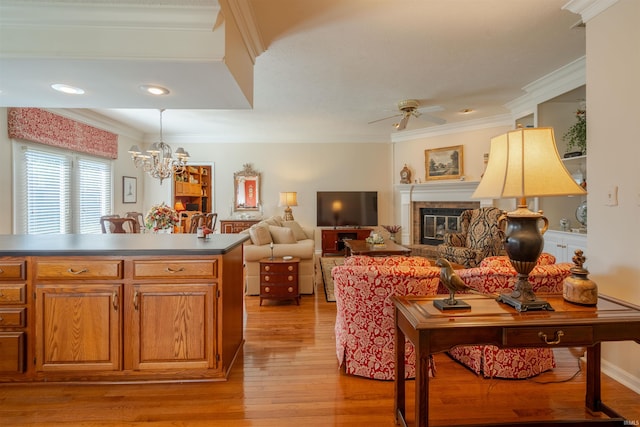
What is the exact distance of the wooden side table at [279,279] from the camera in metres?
3.83

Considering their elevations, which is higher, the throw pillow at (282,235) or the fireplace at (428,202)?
the fireplace at (428,202)

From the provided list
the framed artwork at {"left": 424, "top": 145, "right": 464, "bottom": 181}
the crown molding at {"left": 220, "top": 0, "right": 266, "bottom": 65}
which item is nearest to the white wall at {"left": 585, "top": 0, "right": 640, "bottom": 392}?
the crown molding at {"left": 220, "top": 0, "right": 266, "bottom": 65}

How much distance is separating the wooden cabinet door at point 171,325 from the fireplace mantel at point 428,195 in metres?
5.24

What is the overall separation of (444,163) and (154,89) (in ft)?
18.2

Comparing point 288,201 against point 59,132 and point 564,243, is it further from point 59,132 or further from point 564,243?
point 564,243

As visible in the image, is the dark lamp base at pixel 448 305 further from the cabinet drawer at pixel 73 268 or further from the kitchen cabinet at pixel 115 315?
the cabinet drawer at pixel 73 268

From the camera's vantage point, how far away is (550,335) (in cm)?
141

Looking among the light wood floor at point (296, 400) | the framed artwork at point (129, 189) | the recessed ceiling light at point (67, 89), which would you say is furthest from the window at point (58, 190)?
Answer: the light wood floor at point (296, 400)

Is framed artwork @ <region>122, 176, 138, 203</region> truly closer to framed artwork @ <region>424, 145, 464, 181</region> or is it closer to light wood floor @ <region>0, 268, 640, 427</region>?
light wood floor @ <region>0, 268, 640, 427</region>

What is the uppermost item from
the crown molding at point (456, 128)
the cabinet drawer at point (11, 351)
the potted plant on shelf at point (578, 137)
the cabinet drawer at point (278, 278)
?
the crown molding at point (456, 128)

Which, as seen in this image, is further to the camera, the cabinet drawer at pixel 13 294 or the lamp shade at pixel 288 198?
the lamp shade at pixel 288 198

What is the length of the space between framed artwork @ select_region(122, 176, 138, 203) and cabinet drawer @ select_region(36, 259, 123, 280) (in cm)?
486

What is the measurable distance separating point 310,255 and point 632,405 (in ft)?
10.3

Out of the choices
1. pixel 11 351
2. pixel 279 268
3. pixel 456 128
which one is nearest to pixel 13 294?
pixel 11 351
